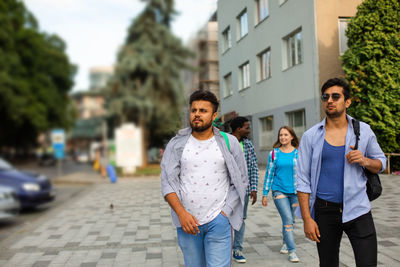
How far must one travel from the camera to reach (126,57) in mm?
10477

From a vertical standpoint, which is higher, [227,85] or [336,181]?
[227,85]

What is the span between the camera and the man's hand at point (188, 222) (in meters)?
2.59

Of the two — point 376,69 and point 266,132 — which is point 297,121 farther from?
point 376,69

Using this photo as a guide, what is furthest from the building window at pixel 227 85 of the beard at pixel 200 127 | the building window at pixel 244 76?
the beard at pixel 200 127

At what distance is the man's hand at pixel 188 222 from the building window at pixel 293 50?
113 inches

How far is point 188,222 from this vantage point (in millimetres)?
2588

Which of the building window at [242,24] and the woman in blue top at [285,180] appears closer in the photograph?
the woman in blue top at [285,180]

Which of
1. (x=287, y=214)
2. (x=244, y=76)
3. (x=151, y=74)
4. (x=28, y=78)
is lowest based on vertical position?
(x=287, y=214)

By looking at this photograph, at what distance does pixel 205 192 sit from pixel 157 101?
8.55m

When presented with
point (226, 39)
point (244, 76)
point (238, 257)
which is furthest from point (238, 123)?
point (238, 257)

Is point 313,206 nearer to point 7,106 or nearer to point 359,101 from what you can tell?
point 359,101

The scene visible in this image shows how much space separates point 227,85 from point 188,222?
3.01 m

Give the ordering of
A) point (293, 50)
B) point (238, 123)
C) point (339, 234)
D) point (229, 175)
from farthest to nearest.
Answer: point (293, 50)
point (238, 123)
point (229, 175)
point (339, 234)

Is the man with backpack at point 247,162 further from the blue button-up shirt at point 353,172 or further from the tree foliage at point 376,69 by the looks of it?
the blue button-up shirt at point 353,172
